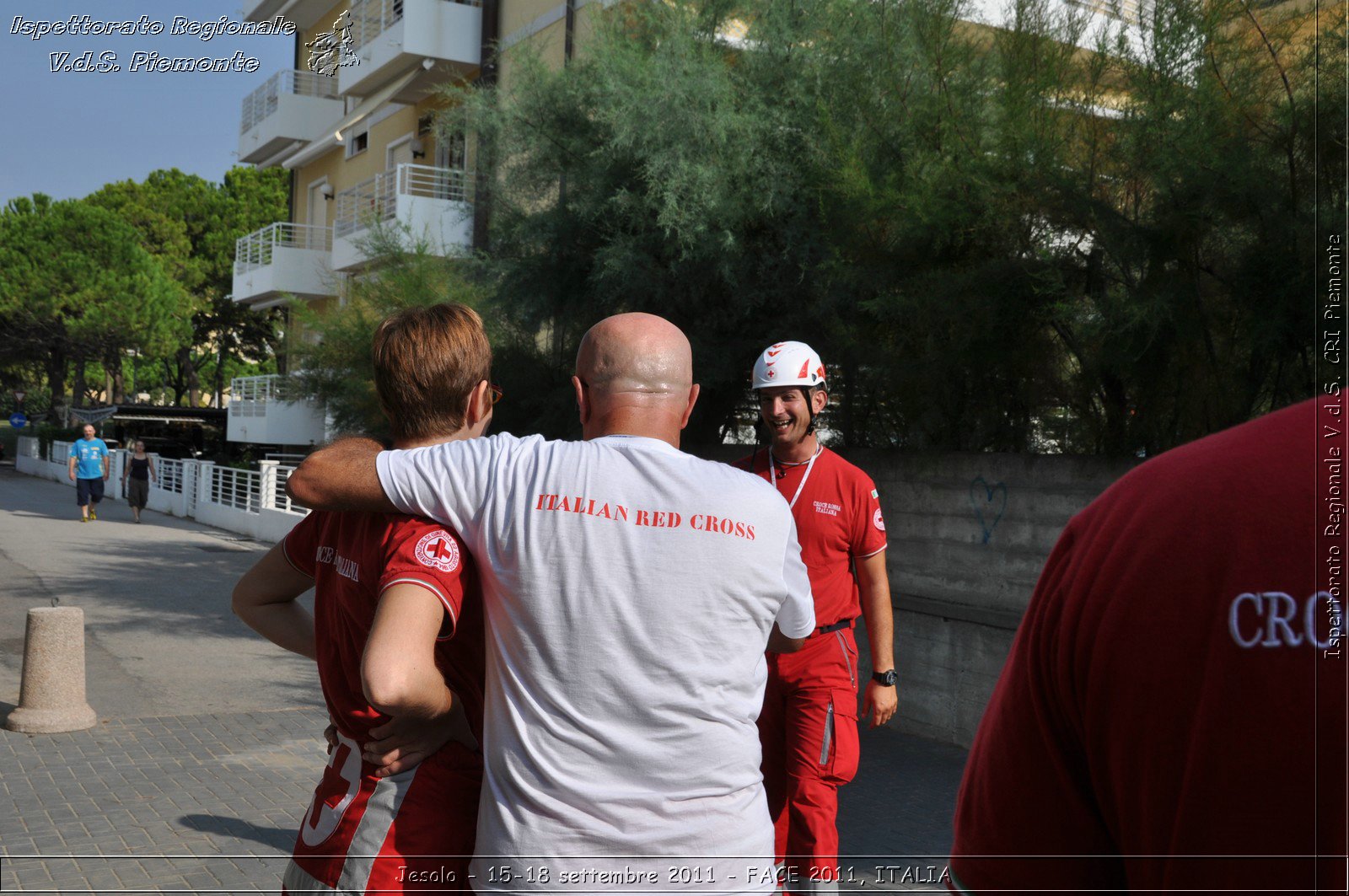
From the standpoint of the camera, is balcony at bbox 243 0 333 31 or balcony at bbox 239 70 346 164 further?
balcony at bbox 239 70 346 164

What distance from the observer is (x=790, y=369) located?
16.2 feet

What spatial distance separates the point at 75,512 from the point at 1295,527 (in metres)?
28.0

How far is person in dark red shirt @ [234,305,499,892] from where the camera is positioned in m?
2.09

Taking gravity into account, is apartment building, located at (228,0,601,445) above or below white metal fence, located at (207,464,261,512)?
above

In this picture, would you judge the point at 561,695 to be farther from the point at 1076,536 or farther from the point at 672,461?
the point at 1076,536

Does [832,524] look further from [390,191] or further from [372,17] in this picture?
[372,17]

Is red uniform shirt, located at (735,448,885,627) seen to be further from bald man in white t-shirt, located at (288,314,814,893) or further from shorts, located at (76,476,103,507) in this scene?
shorts, located at (76,476,103,507)

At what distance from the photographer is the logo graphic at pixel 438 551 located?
2.14 metres

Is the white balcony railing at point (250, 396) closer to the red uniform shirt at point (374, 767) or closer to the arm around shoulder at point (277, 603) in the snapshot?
the arm around shoulder at point (277, 603)

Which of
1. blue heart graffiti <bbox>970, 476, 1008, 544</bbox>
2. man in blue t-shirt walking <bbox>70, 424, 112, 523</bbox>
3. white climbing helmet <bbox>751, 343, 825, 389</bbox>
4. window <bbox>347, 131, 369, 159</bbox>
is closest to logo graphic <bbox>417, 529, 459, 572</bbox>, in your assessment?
white climbing helmet <bbox>751, 343, 825, 389</bbox>

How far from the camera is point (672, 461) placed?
7.29 ft

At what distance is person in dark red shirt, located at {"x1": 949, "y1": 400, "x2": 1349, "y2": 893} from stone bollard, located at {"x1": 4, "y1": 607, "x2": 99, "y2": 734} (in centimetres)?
791

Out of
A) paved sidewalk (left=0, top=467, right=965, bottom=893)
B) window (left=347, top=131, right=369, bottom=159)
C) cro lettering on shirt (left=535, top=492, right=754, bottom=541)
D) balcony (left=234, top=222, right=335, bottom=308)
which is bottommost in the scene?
paved sidewalk (left=0, top=467, right=965, bottom=893)

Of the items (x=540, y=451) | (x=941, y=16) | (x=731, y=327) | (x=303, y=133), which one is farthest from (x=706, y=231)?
(x=303, y=133)
